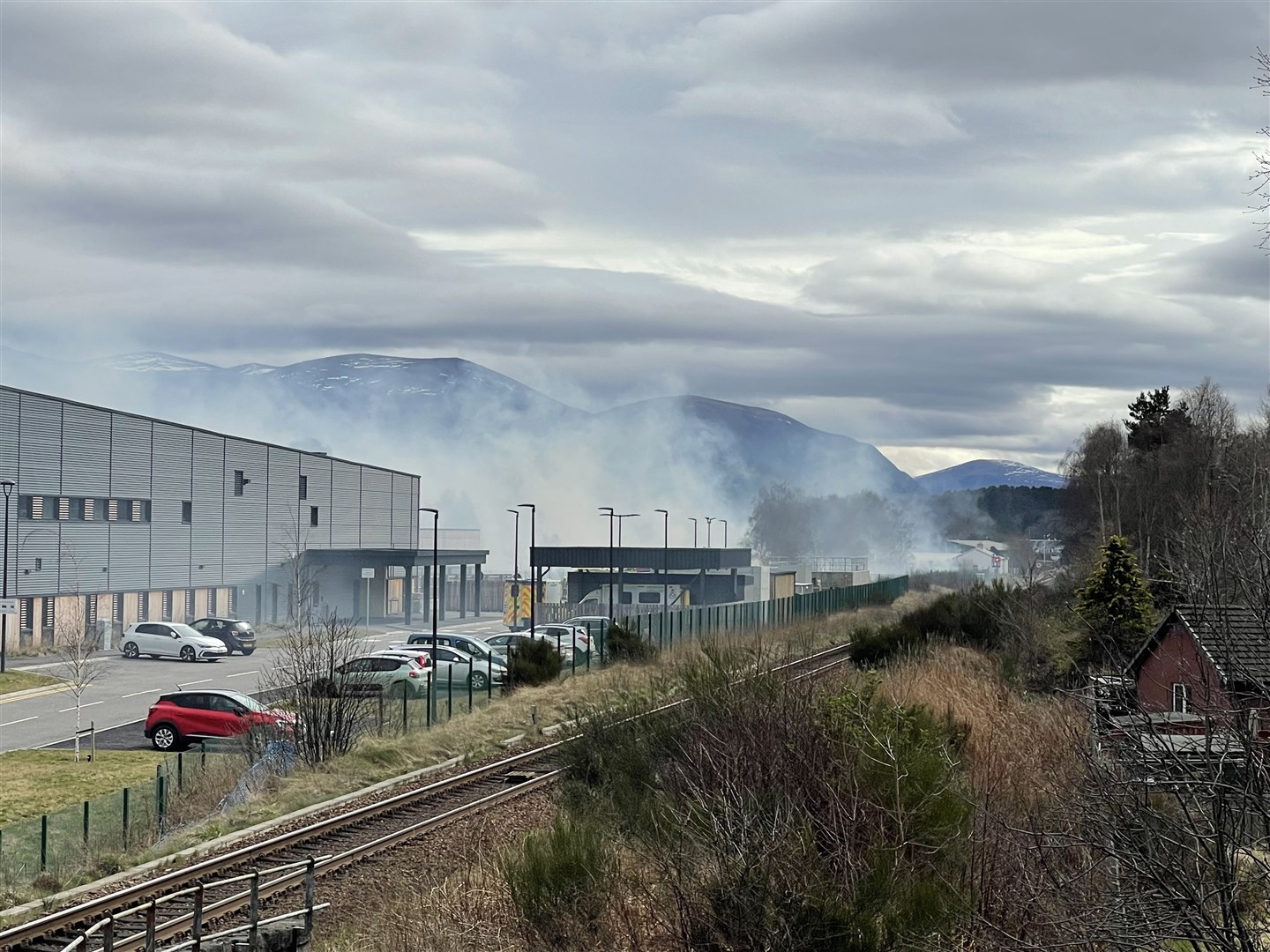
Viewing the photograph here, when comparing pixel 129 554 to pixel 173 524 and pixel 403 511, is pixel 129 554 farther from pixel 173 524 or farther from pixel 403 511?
pixel 403 511

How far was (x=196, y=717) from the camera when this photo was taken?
111ft

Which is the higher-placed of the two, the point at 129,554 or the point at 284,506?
the point at 284,506

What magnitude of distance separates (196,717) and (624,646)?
53.9 feet

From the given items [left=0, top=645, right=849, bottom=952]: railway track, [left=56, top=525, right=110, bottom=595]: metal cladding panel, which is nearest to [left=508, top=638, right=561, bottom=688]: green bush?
[left=0, top=645, right=849, bottom=952]: railway track

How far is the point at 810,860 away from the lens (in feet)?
34.2

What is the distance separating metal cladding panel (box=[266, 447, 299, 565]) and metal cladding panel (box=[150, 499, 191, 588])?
331 inches

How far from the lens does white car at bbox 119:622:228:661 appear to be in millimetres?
56719

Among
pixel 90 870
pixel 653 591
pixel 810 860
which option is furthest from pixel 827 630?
pixel 810 860

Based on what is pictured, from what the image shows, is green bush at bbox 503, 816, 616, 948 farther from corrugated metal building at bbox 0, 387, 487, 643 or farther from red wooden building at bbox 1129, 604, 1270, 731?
corrugated metal building at bbox 0, 387, 487, 643

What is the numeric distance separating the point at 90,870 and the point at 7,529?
40.6 meters

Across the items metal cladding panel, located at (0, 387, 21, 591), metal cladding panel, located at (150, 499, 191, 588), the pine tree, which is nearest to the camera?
the pine tree

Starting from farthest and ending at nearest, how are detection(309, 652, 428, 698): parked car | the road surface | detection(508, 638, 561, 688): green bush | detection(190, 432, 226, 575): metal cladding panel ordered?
detection(190, 432, 226, 575): metal cladding panel, detection(508, 638, 561, 688): green bush, the road surface, detection(309, 652, 428, 698): parked car

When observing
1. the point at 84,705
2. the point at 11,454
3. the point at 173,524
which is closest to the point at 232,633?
the point at 173,524

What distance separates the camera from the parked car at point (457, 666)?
39.7 meters
